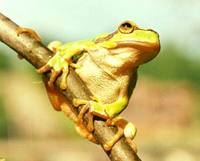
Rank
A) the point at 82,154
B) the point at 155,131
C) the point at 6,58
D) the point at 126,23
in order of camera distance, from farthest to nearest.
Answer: the point at 6,58 → the point at 155,131 → the point at 82,154 → the point at 126,23

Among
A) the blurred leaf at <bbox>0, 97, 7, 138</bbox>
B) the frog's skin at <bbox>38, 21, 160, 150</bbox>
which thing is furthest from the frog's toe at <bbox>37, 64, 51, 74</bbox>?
the blurred leaf at <bbox>0, 97, 7, 138</bbox>

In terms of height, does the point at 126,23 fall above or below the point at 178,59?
above

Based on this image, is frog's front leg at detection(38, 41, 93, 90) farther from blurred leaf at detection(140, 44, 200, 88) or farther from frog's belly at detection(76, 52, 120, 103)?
blurred leaf at detection(140, 44, 200, 88)

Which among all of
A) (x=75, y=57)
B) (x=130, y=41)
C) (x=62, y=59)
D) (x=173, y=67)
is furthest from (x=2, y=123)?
(x=62, y=59)

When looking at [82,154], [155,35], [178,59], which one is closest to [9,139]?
[82,154]

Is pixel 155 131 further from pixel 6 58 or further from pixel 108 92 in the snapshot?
pixel 108 92

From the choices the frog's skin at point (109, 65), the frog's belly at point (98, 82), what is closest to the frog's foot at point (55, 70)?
the frog's skin at point (109, 65)

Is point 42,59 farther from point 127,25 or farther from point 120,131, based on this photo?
point 127,25

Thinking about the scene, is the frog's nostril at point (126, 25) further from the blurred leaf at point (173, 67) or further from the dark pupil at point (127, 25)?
the blurred leaf at point (173, 67)
